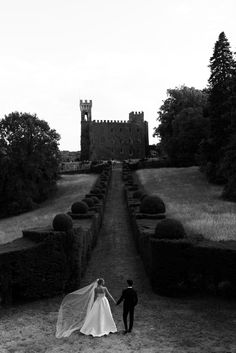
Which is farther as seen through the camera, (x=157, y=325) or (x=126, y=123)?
(x=126, y=123)

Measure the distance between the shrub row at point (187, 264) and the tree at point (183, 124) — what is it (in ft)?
147

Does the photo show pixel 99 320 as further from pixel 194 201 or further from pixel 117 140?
pixel 117 140

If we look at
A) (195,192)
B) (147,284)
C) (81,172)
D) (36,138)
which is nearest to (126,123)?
(81,172)

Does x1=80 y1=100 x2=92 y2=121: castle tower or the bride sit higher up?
x1=80 y1=100 x2=92 y2=121: castle tower

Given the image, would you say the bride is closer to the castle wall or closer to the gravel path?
the gravel path

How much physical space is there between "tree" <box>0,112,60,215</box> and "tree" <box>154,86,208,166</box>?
19.8 m

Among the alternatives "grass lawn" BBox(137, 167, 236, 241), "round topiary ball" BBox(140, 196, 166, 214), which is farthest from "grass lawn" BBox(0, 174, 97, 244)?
"round topiary ball" BBox(140, 196, 166, 214)

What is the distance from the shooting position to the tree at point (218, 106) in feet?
154

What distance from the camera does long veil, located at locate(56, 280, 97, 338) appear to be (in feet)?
41.7

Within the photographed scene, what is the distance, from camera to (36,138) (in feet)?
178

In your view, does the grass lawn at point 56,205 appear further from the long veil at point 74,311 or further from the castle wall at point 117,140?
the castle wall at point 117,140

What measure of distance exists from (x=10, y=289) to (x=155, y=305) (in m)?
5.53

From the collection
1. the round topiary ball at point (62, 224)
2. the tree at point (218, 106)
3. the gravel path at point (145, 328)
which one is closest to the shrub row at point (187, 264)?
the gravel path at point (145, 328)

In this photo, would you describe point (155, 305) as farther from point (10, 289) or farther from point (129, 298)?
point (10, 289)
